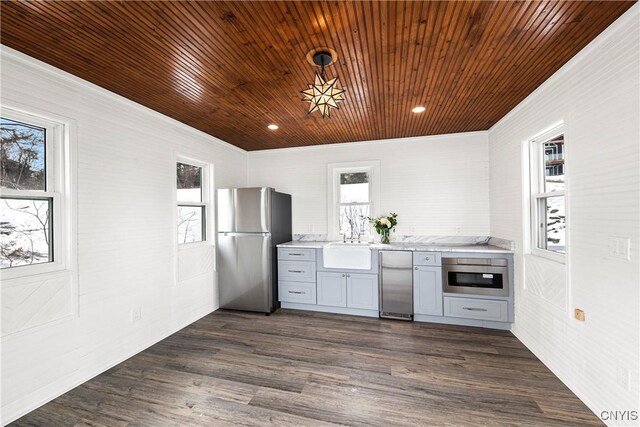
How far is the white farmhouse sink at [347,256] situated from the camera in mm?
3781

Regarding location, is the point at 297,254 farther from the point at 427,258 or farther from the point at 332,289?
the point at 427,258

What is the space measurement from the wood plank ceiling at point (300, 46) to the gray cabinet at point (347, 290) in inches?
85.3

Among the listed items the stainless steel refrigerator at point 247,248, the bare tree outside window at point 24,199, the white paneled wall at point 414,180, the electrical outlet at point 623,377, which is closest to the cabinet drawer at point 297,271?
the stainless steel refrigerator at point 247,248

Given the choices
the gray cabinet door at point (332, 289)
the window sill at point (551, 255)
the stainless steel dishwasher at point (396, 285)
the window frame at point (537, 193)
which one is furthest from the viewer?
the gray cabinet door at point (332, 289)

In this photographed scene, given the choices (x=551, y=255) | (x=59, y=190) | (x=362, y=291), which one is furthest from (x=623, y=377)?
(x=59, y=190)

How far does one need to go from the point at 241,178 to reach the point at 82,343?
304cm

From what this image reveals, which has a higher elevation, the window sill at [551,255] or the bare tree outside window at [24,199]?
the bare tree outside window at [24,199]

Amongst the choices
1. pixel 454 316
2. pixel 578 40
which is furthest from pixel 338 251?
pixel 578 40

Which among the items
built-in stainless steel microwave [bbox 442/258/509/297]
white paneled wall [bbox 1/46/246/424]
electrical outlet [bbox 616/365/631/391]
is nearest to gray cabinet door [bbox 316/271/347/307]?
built-in stainless steel microwave [bbox 442/258/509/297]

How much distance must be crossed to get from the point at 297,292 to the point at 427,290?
1756 millimetres

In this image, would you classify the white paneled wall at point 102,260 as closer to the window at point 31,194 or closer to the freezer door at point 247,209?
the window at point 31,194

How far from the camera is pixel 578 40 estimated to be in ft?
6.12

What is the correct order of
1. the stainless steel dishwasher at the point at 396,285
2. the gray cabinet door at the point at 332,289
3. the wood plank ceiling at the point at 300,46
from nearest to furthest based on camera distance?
the wood plank ceiling at the point at 300,46 → the stainless steel dishwasher at the point at 396,285 → the gray cabinet door at the point at 332,289

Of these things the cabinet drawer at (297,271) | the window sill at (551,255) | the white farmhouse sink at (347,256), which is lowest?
the cabinet drawer at (297,271)
